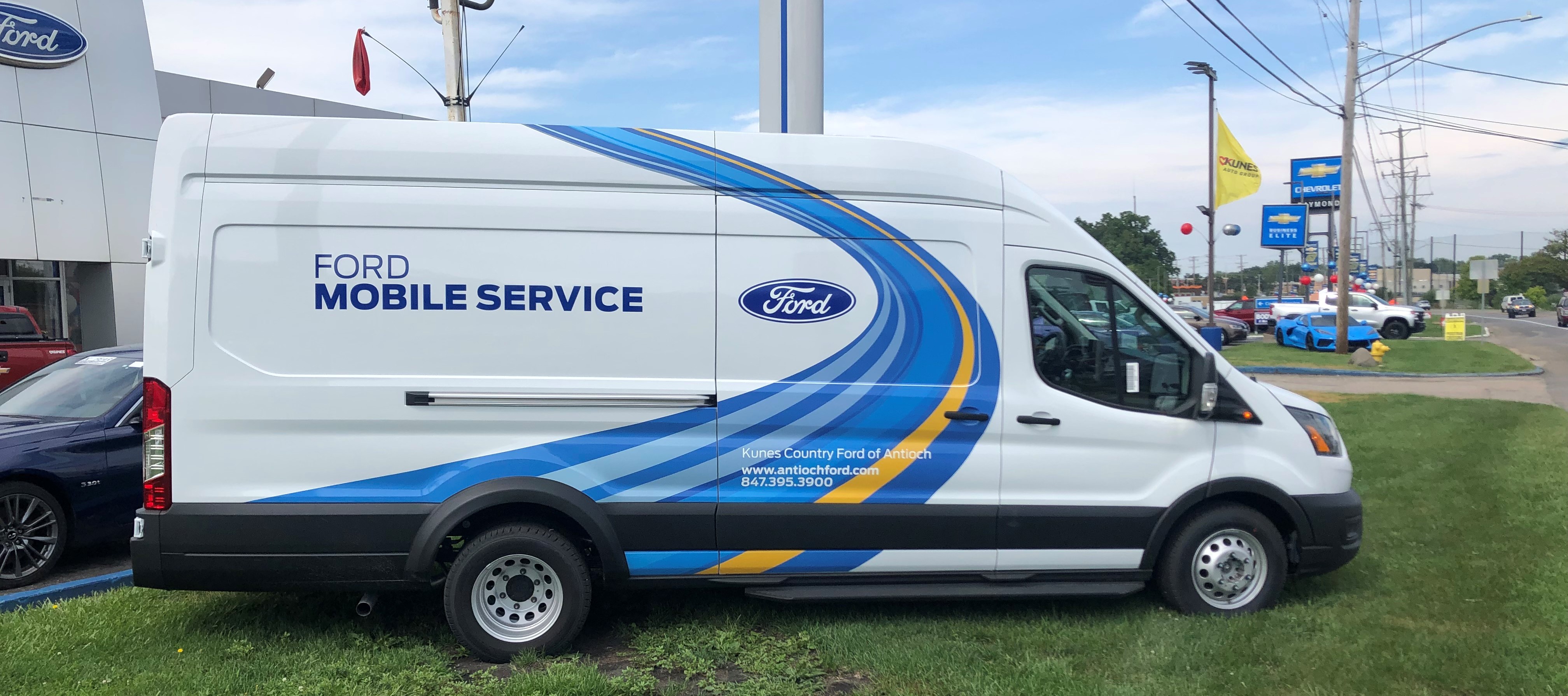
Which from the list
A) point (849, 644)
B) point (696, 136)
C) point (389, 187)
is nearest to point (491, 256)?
point (389, 187)

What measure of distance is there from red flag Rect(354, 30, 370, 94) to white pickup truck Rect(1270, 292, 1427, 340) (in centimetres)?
2907

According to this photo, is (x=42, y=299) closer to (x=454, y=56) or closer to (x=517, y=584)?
(x=454, y=56)

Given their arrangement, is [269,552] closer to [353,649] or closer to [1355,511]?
[353,649]

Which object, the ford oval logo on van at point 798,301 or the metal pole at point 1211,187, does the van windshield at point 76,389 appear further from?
the metal pole at point 1211,187

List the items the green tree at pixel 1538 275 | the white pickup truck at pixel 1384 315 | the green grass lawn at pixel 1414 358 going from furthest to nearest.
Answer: the green tree at pixel 1538 275
the white pickup truck at pixel 1384 315
the green grass lawn at pixel 1414 358

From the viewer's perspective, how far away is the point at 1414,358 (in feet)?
79.6

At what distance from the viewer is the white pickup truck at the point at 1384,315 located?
33062mm

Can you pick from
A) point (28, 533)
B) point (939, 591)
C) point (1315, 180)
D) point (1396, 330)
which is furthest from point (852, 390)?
point (1315, 180)

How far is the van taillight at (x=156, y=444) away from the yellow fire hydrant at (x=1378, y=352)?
24277 mm

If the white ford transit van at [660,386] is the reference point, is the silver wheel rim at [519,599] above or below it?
below

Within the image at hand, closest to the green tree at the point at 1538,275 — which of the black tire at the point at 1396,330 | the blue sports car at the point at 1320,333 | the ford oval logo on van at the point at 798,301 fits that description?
the black tire at the point at 1396,330

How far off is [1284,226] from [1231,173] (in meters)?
30.8

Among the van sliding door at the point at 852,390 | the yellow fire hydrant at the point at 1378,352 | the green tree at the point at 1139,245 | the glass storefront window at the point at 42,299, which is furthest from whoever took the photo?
Answer: the green tree at the point at 1139,245

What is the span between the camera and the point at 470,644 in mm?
4398
